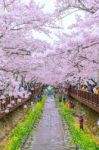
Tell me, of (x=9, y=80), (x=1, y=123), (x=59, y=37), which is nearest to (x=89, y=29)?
(x=59, y=37)

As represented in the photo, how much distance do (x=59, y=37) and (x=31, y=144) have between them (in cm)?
768

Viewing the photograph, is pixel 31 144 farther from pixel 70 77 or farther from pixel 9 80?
pixel 70 77

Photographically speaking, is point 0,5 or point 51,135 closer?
point 0,5

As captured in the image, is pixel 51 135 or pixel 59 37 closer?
pixel 59 37

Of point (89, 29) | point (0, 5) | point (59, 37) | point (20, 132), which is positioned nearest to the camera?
point (89, 29)

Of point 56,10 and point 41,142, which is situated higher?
point 56,10

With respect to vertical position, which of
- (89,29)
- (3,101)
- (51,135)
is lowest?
(51,135)

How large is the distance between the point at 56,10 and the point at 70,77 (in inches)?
1374

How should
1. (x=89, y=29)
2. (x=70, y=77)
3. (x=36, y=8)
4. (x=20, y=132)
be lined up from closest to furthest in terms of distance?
1. (x=89, y=29)
2. (x=36, y=8)
3. (x=20, y=132)
4. (x=70, y=77)

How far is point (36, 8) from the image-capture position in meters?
22.1

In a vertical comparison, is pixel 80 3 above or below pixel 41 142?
above

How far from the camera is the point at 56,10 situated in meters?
19.2

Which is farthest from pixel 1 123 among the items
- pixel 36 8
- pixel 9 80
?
pixel 36 8

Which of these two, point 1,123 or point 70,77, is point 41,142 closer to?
point 1,123
